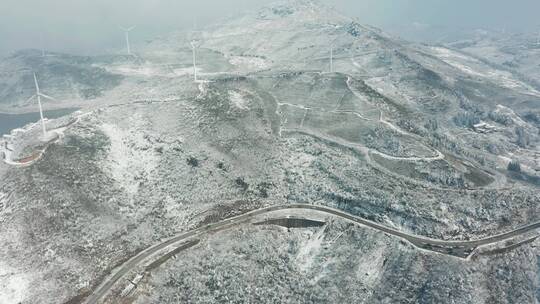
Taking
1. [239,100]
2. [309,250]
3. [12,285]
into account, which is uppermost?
[239,100]

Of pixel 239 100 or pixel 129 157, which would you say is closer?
pixel 129 157

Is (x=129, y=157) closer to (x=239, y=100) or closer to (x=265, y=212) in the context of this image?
(x=265, y=212)

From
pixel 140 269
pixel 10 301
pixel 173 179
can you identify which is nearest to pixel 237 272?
pixel 140 269

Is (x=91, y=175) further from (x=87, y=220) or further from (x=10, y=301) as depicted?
(x=10, y=301)

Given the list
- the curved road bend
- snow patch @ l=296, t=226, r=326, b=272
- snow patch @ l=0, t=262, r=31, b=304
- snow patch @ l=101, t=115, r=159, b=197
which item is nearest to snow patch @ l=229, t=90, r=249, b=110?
snow patch @ l=101, t=115, r=159, b=197

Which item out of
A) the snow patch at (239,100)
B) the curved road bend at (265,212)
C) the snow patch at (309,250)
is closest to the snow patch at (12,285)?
the curved road bend at (265,212)

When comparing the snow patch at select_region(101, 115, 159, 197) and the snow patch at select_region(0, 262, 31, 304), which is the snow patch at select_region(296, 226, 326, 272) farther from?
the snow patch at select_region(0, 262, 31, 304)

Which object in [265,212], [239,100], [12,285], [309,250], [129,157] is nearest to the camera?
[12,285]

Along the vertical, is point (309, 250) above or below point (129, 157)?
below

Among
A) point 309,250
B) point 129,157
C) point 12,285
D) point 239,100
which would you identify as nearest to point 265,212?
point 309,250
